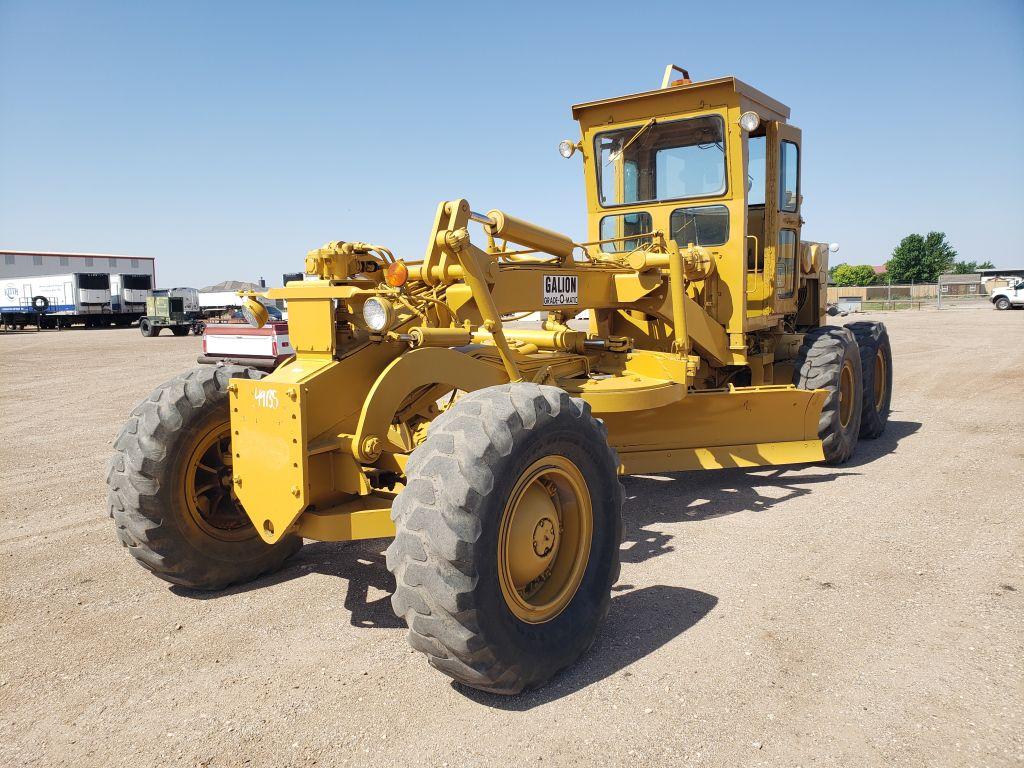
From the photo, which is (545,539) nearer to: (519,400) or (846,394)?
(519,400)

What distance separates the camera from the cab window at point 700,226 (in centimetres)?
691

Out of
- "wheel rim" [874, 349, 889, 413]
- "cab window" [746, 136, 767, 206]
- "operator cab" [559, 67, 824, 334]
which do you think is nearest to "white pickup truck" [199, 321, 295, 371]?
"operator cab" [559, 67, 824, 334]

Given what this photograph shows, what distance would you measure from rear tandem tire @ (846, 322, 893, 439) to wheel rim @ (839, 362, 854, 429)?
41 cm

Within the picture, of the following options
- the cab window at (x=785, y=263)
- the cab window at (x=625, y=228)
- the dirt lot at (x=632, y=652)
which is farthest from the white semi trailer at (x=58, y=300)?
the cab window at (x=785, y=263)

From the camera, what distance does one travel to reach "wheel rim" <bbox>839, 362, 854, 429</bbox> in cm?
773

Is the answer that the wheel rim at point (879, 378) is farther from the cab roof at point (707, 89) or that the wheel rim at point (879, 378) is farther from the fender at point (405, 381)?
the fender at point (405, 381)

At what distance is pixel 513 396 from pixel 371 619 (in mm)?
1593

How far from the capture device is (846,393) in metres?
7.80

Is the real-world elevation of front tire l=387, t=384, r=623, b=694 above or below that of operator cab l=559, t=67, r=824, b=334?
below

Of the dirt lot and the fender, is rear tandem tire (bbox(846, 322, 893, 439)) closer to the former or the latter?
the dirt lot

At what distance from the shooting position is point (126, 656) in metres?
3.76

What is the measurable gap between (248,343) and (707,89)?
10283 mm

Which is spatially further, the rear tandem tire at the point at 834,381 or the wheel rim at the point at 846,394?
the wheel rim at the point at 846,394

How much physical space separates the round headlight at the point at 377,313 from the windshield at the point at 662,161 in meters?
3.93
